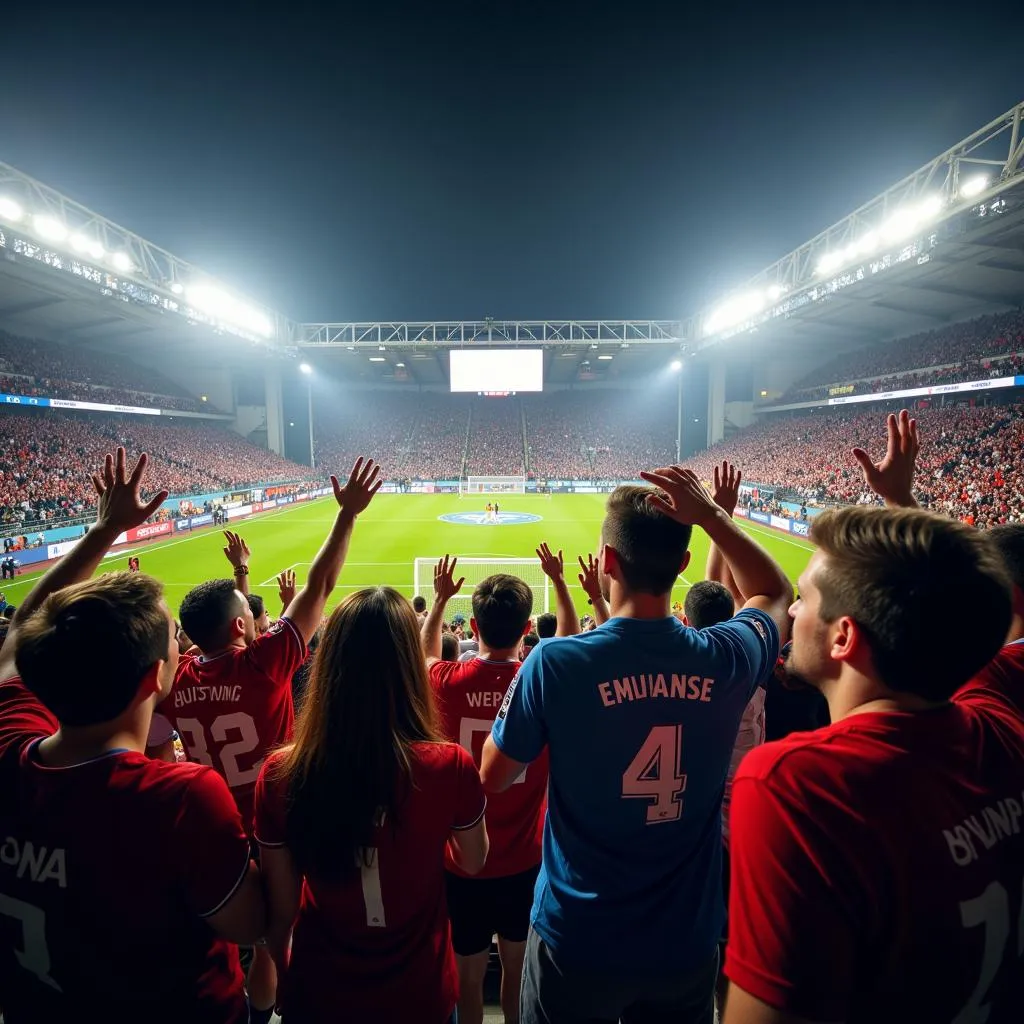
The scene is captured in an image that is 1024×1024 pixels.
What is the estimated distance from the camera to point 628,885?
80.9 inches

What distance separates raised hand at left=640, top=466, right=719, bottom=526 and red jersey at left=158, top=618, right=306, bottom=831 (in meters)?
2.24

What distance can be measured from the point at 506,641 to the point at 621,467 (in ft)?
192

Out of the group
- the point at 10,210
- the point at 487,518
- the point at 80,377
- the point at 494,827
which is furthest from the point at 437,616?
the point at 80,377

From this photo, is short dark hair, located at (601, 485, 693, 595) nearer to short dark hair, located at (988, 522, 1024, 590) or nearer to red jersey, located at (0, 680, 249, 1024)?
red jersey, located at (0, 680, 249, 1024)

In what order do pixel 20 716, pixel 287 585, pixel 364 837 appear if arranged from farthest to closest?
pixel 287 585 < pixel 20 716 < pixel 364 837

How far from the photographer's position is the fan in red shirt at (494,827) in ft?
10.1

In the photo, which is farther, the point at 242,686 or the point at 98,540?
the point at 242,686

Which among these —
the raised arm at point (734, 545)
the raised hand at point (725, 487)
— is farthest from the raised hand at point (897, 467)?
the raised arm at point (734, 545)

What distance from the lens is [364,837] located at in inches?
73.2

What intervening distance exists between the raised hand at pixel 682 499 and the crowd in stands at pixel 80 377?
1622 inches

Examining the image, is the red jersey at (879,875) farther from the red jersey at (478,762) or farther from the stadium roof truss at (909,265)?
the stadium roof truss at (909,265)

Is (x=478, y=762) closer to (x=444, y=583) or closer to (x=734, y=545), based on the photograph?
(x=444, y=583)

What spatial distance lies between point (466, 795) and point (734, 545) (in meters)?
1.60

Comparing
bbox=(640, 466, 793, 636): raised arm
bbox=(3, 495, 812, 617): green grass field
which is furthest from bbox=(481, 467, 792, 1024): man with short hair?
bbox=(3, 495, 812, 617): green grass field
